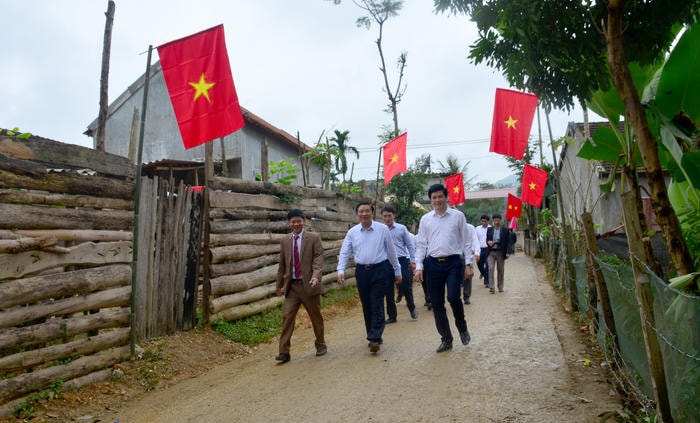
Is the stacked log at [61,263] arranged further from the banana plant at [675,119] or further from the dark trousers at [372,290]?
the banana plant at [675,119]

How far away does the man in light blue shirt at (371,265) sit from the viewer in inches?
257

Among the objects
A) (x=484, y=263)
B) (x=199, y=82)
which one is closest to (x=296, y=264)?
(x=199, y=82)

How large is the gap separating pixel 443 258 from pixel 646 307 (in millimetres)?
3176

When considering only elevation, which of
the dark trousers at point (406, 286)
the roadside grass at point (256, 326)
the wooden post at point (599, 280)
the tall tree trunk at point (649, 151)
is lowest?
the roadside grass at point (256, 326)

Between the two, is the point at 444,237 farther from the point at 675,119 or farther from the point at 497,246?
the point at 497,246

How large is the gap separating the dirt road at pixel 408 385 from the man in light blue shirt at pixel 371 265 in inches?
17.0

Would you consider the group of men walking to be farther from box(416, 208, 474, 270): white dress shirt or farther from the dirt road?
the dirt road

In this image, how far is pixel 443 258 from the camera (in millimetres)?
6109

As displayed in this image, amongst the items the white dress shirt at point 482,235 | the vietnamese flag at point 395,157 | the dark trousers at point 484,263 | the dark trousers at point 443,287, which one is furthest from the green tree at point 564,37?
the vietnamese flag at point 395,157

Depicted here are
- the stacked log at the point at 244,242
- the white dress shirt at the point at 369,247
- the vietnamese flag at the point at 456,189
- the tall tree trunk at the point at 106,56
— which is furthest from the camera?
the vietnamese flag at the point at 456,189

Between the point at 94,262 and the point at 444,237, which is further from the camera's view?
the point at 444,237

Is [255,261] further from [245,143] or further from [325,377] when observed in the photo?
[245,143]

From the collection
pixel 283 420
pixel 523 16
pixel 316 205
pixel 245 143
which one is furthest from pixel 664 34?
pixel 245 143

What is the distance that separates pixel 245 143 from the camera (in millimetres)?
19266
